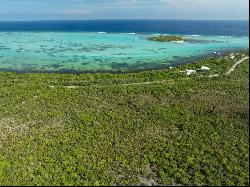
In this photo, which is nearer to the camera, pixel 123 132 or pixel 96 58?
pixel 123 132

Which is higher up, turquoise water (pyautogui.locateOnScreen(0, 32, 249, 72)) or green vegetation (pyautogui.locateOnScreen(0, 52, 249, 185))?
turquoise water (pyautogui.locateOnScreen(0, 32, 249, 72))

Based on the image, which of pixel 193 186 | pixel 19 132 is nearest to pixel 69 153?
pixel 19 132

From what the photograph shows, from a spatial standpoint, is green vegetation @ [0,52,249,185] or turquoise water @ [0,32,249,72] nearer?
green vegetation @ [0,52,249,185]

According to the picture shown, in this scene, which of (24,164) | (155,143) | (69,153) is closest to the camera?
(24,164)

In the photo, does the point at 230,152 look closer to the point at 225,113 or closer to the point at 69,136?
the point at 225,113

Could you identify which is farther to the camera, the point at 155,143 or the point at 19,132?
the point at 19,132

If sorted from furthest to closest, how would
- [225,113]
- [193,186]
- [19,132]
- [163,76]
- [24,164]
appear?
[163,76], [225,113], [19,132], [24,164], [193,186]

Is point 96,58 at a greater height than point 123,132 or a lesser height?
greater

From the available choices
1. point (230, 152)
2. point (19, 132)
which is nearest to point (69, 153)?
point (19, 132)
